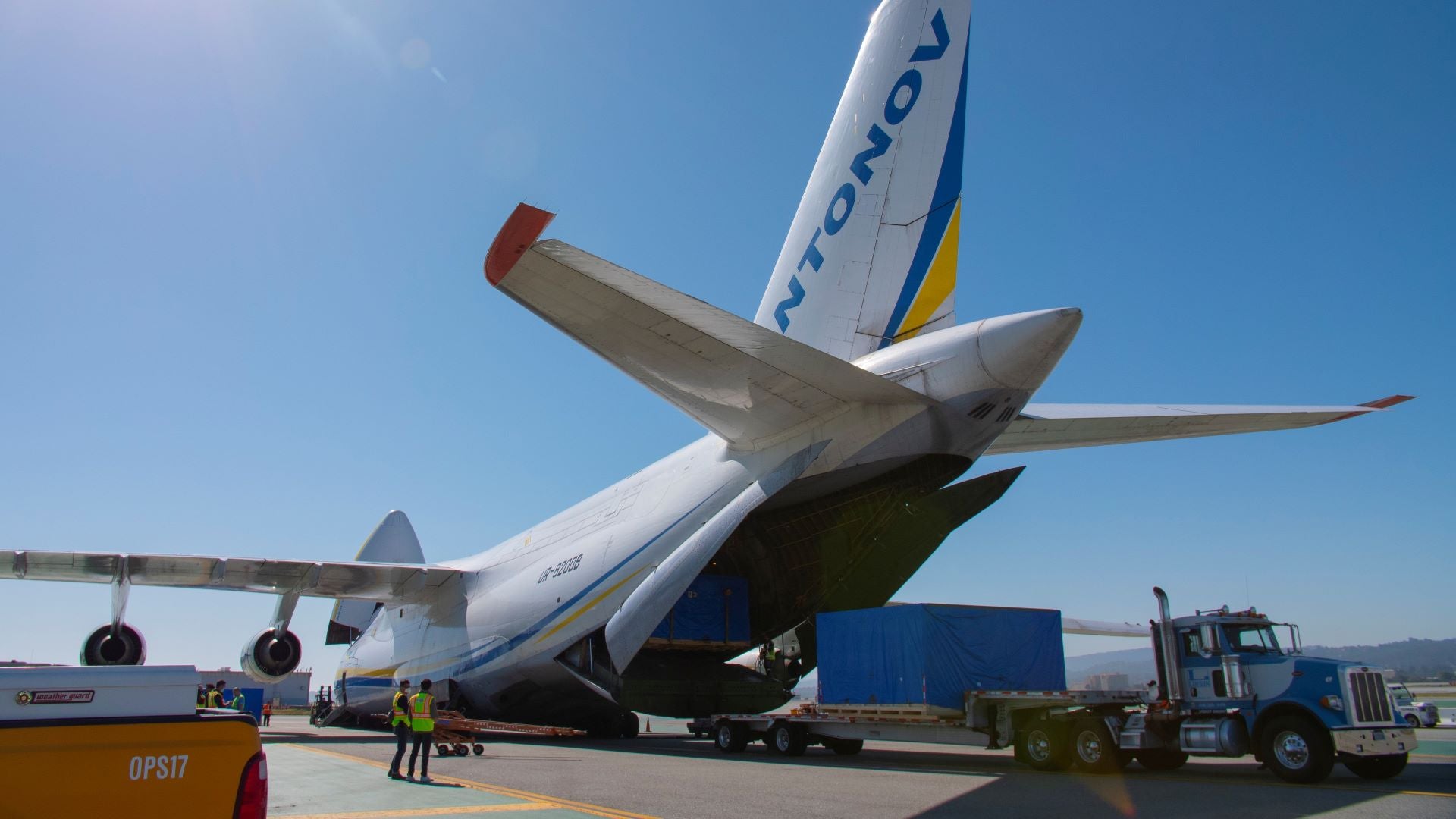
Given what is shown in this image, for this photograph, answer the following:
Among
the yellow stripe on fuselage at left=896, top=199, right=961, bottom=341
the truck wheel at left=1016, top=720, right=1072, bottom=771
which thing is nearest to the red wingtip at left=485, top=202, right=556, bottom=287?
the yellow stripe on fuselage at left=896, top=199, right=961, bottom=341

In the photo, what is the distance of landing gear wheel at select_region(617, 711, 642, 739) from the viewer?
18875mm

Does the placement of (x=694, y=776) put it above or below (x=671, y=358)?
below

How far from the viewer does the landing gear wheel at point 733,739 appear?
14.3m

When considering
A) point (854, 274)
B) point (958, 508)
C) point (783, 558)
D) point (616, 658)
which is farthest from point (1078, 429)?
point (616, 658)

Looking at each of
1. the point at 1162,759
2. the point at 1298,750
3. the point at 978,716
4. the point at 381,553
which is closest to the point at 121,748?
the point at 978,716

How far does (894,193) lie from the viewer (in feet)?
40.6

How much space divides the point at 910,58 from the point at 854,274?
2919 millimetres

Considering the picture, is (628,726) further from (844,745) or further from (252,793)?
(252,793)

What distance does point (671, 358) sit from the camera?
988 centimetres

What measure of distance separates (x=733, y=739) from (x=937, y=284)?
24.6 ft

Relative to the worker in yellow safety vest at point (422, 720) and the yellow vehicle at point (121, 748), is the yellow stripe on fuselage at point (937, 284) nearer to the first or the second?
the worker in yellow safety vest at point (422, 720)

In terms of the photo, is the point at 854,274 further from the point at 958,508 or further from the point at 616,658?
the point at 616,658

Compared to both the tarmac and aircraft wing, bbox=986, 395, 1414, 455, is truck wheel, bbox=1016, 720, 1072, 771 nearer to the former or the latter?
the tarmac

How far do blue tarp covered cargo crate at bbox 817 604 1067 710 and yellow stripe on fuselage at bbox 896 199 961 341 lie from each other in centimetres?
362
